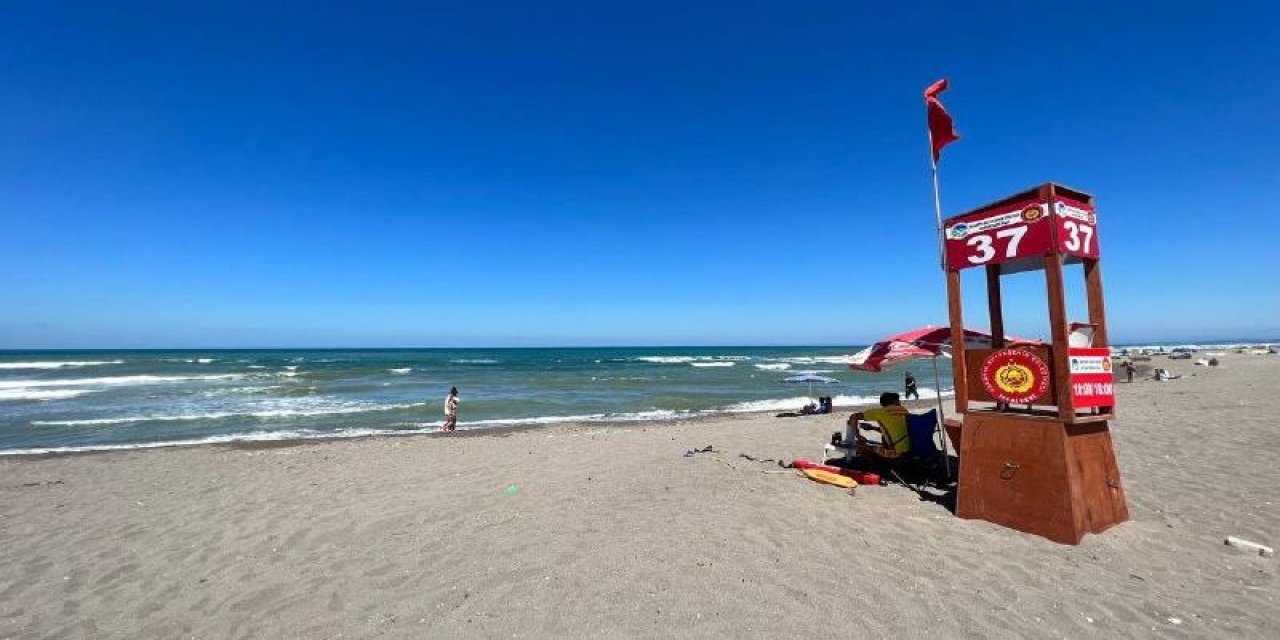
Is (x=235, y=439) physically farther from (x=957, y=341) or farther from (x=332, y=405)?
(x=957, y=341)

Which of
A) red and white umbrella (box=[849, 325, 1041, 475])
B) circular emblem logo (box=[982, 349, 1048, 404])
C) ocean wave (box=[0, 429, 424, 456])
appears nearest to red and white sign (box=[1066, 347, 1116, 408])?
circular emblem logo (box=[982, 349, 1048, 404])

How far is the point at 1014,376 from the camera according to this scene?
573cm

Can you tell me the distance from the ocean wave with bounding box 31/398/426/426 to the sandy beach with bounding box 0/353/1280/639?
12017mm

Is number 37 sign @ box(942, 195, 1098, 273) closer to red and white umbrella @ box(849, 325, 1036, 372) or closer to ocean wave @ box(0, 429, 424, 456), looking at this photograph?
red and white umbrella @ box(849, 325, 1036, 372)

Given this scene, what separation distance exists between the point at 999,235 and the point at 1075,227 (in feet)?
2.07

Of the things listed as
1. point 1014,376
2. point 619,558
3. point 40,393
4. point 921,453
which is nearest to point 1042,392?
point 1014,376

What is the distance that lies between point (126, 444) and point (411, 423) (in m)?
6.95

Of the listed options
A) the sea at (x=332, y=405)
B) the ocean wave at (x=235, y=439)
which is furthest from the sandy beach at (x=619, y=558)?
the sea at (x=332, y=405)

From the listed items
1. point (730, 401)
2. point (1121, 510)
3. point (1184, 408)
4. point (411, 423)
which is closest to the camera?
point (1121, 510)

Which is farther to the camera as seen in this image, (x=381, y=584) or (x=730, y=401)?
(x=730, y=401)

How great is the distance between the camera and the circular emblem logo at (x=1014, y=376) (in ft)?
18.1

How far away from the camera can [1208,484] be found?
23.3 feet

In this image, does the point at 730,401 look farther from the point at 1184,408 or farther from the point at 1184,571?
the point at 1184,571

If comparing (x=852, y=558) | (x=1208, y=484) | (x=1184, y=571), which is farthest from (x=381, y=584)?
(x=1208, y=484)
